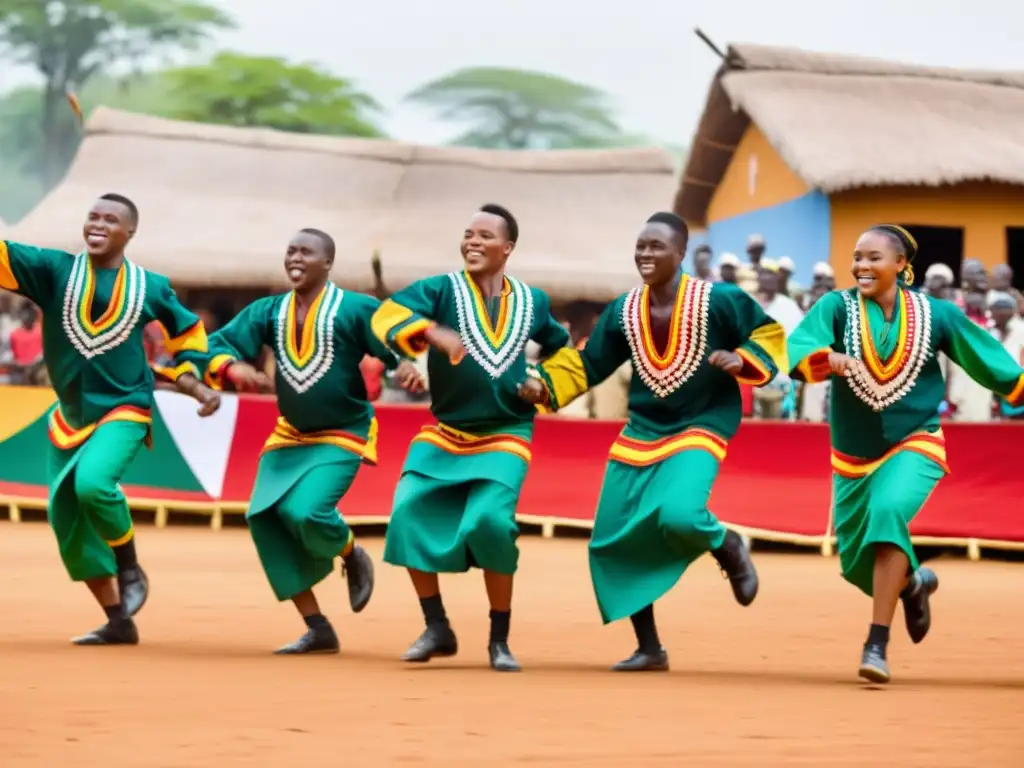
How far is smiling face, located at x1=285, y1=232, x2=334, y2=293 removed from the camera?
922 cm

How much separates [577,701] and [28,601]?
16.4 ft

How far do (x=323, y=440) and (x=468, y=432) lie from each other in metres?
0.75

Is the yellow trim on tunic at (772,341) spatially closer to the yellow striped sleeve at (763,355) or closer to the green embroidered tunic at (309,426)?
the yellow striped sleeve at (763,355)

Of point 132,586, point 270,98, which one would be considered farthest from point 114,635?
point 270,98

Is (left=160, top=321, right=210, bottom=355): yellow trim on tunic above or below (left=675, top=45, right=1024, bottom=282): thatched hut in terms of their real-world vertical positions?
below

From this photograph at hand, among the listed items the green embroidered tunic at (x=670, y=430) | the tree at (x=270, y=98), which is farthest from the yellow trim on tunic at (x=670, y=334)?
the tree at (x=270, y=98)

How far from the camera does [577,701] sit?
7.33 m

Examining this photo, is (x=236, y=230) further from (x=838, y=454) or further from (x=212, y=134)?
(x=838, y=454)

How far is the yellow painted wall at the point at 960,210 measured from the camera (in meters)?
23.1

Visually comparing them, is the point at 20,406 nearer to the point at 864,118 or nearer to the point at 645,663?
the point at 645,663

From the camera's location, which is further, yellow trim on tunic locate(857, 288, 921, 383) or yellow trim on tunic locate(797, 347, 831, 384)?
yellow trim on tunic locate(857, 288, 921, 383)

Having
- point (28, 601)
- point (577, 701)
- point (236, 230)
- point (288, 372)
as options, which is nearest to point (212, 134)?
point (236, 230)

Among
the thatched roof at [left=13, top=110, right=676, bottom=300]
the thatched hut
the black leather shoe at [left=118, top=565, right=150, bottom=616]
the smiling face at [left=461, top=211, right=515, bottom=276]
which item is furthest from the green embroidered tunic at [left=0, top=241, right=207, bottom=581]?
the thatched roof at [left=13, top=110, right=676, bottom=300]

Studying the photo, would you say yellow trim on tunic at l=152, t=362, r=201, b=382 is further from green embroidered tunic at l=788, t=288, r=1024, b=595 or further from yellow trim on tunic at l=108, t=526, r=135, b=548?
green embroidered tunic at l=788, t=288, r=1024, b=595
